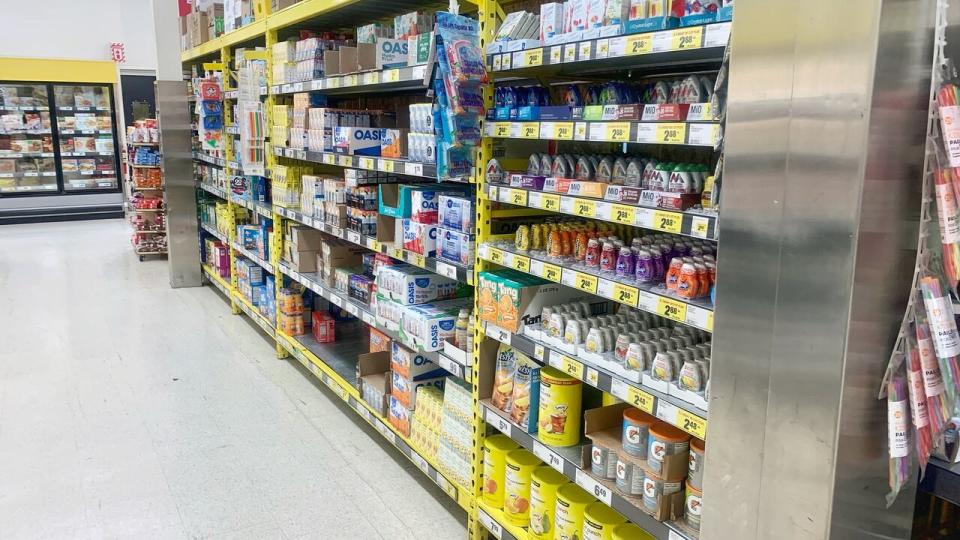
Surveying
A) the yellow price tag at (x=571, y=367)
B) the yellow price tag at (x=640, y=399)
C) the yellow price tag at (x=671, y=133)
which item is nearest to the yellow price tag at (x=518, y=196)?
the yellow price tag at (x=571, y=367)

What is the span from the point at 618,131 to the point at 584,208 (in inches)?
10.5

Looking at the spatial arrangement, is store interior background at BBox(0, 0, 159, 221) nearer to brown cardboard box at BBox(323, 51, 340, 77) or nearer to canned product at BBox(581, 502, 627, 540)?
brown cardboard box at BBox(323, 51, 340, 77)

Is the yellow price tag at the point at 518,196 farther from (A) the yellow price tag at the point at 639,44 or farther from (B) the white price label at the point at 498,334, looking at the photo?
(A) the yellow price tag at the point at 639,44

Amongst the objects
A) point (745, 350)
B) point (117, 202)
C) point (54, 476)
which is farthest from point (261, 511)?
point (117, 202)

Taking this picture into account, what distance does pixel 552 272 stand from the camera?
2.36 m

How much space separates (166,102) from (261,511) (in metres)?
5.39

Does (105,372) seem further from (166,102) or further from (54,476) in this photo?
(166,102)

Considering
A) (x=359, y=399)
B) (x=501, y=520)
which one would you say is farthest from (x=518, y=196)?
(x=359, y=399)

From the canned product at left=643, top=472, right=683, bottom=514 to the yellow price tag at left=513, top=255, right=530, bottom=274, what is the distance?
787 mm

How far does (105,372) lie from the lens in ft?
15.9

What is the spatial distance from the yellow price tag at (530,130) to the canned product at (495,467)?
122 cm

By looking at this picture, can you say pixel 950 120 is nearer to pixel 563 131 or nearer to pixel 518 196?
pixel 563 131

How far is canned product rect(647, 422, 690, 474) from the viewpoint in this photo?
205 cm

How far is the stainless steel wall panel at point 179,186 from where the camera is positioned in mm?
7262
